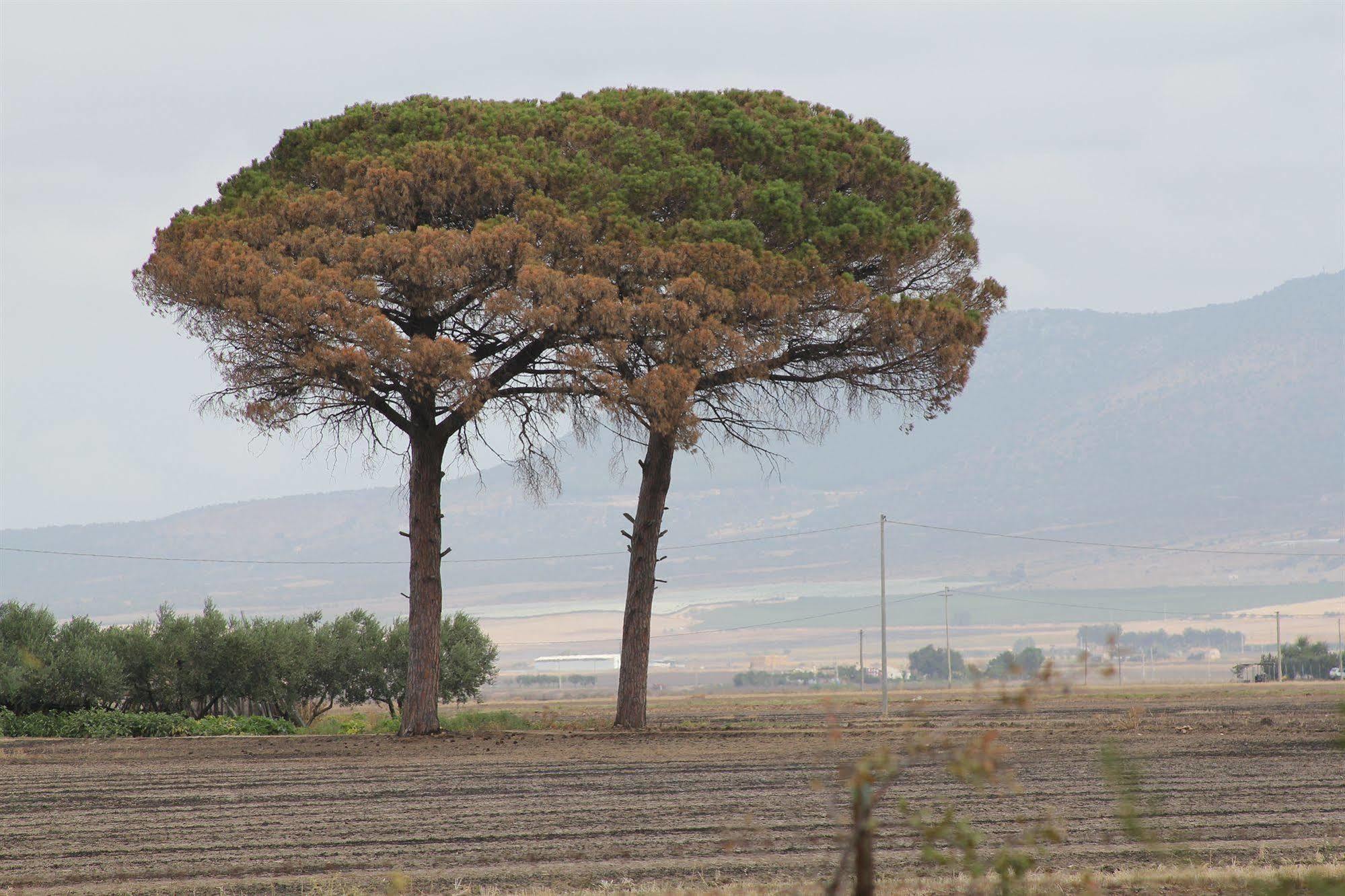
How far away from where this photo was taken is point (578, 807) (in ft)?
44.2

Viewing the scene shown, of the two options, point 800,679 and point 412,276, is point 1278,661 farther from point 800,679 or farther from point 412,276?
point 800,679

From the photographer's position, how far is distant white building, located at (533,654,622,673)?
584 ft

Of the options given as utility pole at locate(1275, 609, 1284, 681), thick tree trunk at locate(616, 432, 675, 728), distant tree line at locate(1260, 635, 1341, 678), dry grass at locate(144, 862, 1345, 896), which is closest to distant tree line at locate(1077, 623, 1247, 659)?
distant tree line at locate(1260, 635, 1341, 678)

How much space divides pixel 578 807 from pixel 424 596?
37.0 ft

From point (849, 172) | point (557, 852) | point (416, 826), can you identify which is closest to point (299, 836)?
point (416, 826)

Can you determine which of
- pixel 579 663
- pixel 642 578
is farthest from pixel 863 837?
pixel 579 663

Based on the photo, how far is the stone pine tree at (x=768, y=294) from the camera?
2273 centimetres

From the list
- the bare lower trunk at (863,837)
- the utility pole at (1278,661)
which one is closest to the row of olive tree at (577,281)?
the bare lower trunk at (863,837)

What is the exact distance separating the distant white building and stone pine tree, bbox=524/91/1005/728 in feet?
493

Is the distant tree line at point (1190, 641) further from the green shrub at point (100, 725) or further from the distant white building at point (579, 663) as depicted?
the green shrub at point (100, 725)

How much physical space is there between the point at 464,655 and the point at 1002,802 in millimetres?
23561

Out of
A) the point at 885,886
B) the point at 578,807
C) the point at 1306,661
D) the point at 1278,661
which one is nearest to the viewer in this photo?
the point at 885,886

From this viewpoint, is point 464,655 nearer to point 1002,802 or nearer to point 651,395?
point 651,395

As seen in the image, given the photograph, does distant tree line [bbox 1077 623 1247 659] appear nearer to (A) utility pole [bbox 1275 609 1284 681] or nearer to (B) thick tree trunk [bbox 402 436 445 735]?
(A) utility pole [bbox 1275 609 1284 681]
